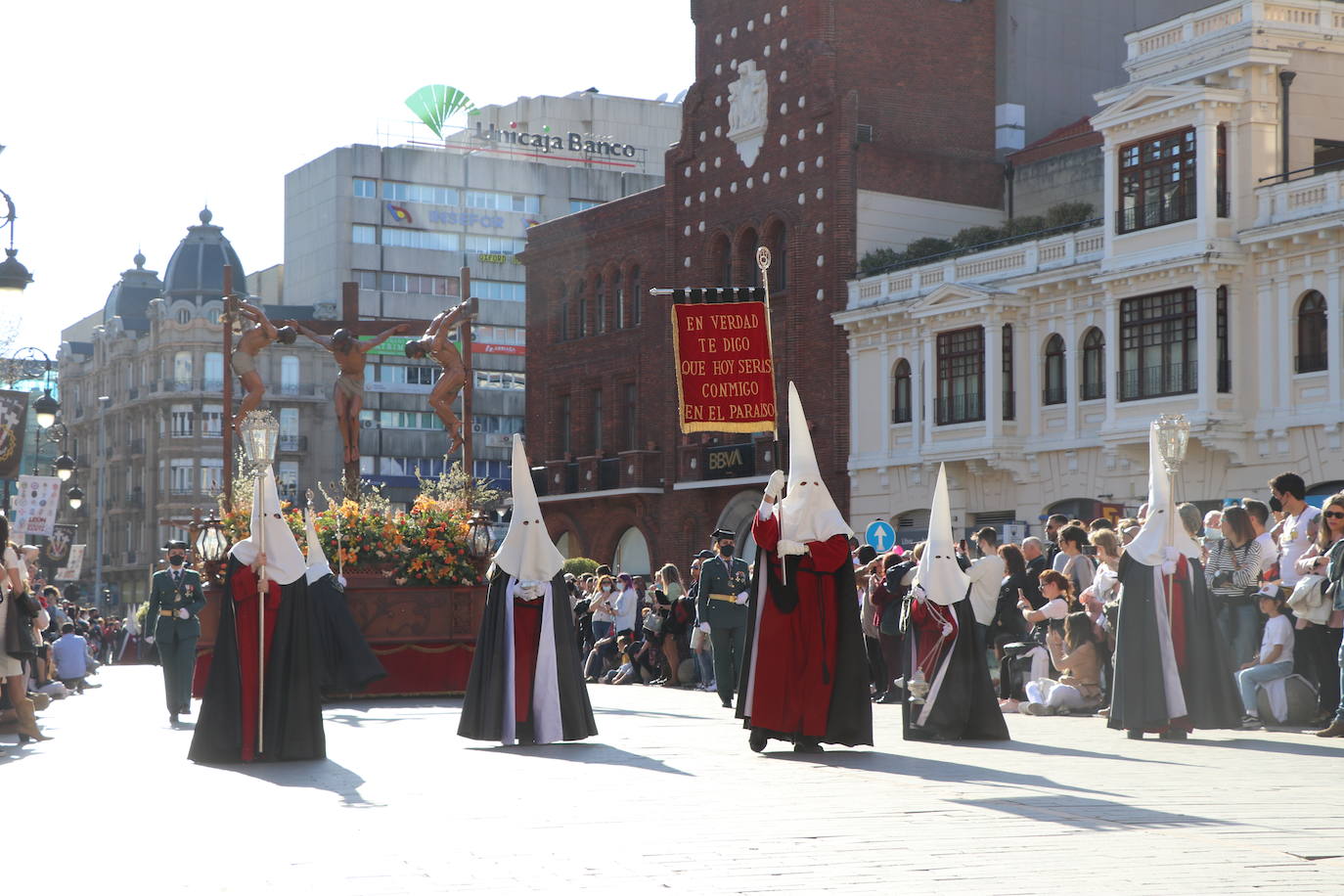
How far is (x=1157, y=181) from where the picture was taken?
31.8 m

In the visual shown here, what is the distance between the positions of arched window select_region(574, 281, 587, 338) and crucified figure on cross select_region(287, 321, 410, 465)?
25471 millimetres

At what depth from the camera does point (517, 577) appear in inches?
579

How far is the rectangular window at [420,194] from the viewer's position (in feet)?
270

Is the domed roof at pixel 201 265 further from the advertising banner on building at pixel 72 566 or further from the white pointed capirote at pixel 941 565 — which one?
the white pointed capirote at pixel 941 565

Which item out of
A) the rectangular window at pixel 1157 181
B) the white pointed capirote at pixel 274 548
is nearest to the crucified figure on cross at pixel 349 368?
the white pointed capirote at pixel 274 548

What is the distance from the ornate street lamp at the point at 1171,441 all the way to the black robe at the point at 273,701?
7.11 meters

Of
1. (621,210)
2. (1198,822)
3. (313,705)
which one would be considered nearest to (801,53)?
(621,210)

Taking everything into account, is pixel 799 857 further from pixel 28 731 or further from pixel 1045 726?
pixel 28 731

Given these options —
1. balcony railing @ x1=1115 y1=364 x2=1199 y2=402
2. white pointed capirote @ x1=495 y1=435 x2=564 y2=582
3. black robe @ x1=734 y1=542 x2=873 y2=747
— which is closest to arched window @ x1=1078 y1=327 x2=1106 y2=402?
balcony railing @ x1=1115 y1=364 x2=1199 y2=402

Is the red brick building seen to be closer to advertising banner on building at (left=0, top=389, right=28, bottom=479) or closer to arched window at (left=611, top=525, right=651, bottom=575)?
arched window at (left=611, top=525, right=651, bottom=575)

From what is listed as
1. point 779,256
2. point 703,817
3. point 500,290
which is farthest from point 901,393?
point 500,290

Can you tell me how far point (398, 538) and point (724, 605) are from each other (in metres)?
4.43

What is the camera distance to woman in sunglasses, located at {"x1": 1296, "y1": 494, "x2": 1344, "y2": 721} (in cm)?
1452

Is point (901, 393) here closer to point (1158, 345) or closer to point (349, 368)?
point (1158, 345)
